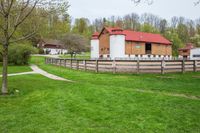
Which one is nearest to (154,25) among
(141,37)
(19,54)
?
(141,37)

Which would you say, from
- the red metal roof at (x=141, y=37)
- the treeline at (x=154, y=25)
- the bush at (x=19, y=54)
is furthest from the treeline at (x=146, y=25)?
the bush at (x=19, y=54)

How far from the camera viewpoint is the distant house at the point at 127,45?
47.6 m

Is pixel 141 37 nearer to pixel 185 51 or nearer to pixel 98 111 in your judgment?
pixel 185 51

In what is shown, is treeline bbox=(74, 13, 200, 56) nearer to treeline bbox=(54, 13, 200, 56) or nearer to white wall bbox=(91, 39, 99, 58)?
treeline bbox=(54, 13, 200, 56)

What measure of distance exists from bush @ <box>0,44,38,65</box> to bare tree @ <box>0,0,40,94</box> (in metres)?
21.3

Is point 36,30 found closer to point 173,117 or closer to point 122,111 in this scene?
point 122,111

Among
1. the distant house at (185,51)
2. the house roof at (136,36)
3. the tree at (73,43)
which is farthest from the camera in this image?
the distant house at (185,51)

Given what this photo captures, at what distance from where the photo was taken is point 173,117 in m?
6.68

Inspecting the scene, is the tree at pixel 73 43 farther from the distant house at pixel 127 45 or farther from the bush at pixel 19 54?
the bush at pixel 19 54

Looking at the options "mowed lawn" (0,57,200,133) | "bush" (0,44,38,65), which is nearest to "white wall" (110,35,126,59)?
"bush" (0,44,38,65)

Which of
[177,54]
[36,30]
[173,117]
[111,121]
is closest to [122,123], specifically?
[111,121]

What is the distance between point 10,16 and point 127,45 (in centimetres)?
3993

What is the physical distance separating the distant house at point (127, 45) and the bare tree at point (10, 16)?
117 ft

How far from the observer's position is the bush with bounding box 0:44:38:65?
105 ft
